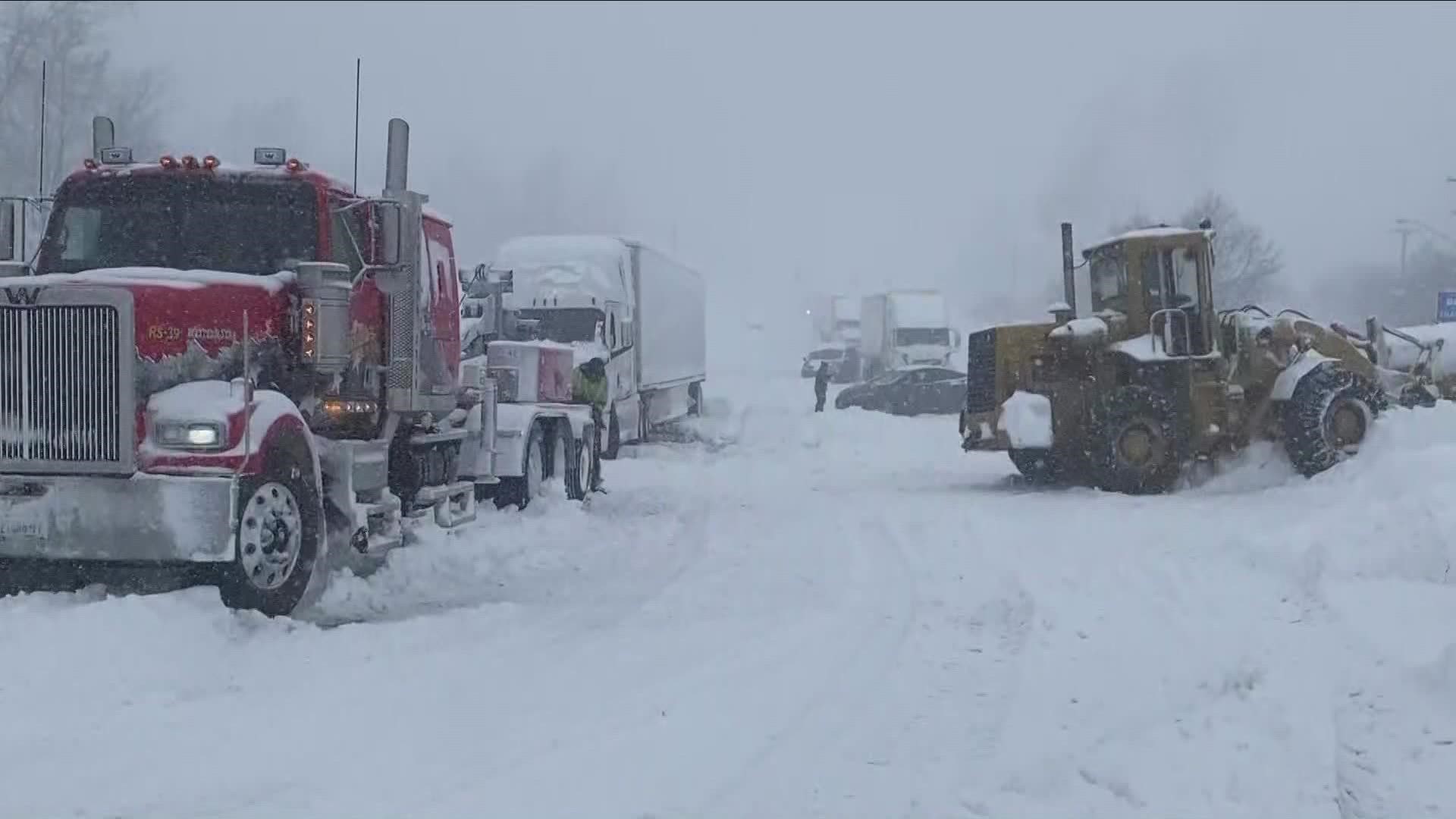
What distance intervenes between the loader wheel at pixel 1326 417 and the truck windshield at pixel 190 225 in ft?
34.1

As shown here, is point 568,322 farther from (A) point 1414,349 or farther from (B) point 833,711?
(B) point 833,711

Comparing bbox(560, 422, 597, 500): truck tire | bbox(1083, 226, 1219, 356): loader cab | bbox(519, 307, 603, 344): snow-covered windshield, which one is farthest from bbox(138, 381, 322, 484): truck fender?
bbox(519, 307, 603, 344): snow-covered windshield

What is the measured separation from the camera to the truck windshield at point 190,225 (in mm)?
9211

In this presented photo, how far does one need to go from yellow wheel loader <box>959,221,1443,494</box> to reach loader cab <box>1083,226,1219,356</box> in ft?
0.04

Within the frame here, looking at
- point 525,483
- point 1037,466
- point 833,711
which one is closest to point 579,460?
point 525,483

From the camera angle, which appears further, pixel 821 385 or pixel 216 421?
pixel 821 385

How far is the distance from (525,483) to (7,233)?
17.1ft

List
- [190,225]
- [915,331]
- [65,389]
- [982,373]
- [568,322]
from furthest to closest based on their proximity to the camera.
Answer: [915,331] → [568,322] → [982,373] → [190,225] → [65,389]

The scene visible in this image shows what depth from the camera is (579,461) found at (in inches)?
598

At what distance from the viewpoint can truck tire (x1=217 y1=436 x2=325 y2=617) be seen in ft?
26.5

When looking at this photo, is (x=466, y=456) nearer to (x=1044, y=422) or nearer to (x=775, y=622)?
(x=775, y=622)

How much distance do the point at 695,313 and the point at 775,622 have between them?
22.9 meters

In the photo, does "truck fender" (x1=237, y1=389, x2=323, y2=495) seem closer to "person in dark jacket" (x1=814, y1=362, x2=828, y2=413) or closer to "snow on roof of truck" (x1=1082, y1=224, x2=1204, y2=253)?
"snow on roof of truck" (x1=1082, y1=224, x2=1204, y2=253)

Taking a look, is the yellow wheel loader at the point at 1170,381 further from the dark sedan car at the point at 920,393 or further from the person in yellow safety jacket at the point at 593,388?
the dark sedan car at the point at 920,393
